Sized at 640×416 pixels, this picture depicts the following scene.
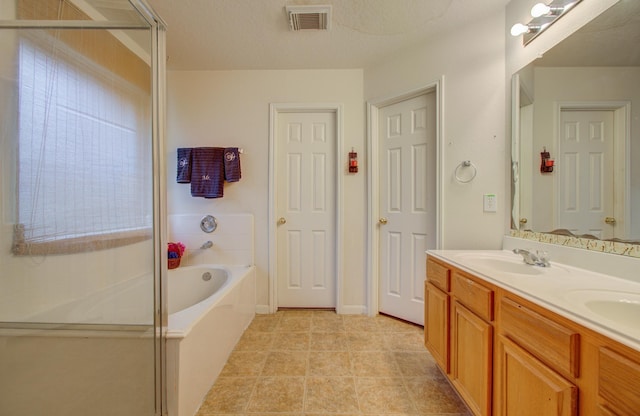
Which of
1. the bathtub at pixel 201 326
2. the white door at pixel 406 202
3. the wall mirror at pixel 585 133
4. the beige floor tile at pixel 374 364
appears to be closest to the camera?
the wall mirror at pixel 585 133

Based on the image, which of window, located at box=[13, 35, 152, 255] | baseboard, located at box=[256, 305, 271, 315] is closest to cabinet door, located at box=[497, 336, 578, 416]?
window, located at box=[13, 35, 152, 255]

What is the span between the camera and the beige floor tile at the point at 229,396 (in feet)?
3.93

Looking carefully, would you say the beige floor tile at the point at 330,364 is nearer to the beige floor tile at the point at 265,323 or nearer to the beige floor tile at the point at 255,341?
the beige floor tile at the point at 255,341

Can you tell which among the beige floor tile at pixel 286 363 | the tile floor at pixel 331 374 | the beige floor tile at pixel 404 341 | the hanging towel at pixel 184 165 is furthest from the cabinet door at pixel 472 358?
the hanging towel at pixel 184 165

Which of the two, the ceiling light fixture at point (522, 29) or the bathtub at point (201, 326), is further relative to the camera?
the ceiling light fixture at point (522, 29)

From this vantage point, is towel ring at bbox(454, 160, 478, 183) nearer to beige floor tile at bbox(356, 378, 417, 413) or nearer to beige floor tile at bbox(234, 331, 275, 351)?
beige floor tile at bbox(356, 378, 417, 413)

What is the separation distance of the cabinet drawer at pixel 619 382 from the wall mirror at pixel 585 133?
0.71m

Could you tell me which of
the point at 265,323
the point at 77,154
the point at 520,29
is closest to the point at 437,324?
the point at 265,323

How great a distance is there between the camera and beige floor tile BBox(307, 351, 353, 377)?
144cm

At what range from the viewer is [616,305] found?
2.52ft

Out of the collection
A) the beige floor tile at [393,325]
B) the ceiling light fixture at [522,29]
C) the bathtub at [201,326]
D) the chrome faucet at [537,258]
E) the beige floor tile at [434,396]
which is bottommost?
the beige floor tile at [434,396]

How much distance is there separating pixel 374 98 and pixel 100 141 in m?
2.00

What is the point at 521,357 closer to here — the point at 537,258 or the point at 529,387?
the point at 529,387

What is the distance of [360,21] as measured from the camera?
1649 mm
